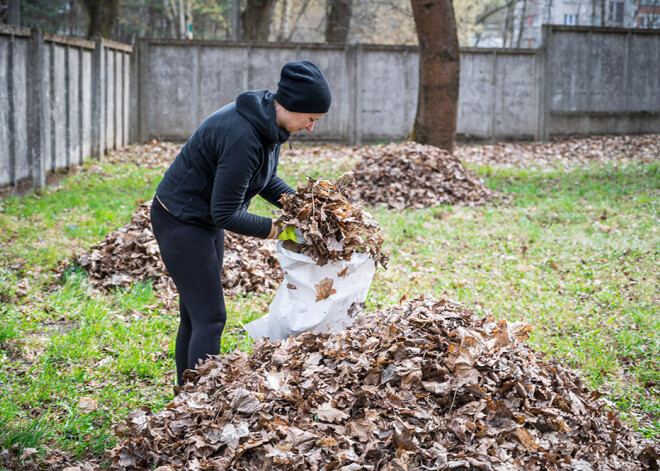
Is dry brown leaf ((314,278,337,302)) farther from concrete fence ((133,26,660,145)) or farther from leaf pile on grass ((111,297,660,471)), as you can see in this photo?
concrete fence ((133,26,660,145))

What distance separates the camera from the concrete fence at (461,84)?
14938 millimetres

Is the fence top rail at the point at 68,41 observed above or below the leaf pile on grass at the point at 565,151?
above

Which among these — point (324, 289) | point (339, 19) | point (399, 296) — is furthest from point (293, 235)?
point (339, 19)

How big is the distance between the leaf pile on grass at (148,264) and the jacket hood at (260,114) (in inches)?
107

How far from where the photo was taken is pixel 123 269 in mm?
5867

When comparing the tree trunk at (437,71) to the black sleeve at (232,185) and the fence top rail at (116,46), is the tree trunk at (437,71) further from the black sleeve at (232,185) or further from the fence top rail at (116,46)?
the black sleeve at (232,185)

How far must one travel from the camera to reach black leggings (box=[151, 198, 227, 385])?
330 centimetres

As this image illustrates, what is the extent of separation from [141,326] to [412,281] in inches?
97.2

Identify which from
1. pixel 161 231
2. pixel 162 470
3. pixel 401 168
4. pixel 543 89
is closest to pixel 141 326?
pixel 161 231

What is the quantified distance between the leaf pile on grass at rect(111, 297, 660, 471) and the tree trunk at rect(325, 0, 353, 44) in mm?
18064

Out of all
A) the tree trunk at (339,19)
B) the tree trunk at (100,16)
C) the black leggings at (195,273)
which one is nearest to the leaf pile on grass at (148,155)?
the tree trunk at (100,16)

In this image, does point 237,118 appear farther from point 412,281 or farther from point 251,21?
point 251,21

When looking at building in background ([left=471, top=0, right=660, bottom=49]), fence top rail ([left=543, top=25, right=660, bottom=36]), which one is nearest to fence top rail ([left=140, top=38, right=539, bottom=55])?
fence top rail ([left=543, top=25, right=660, bottom=36])

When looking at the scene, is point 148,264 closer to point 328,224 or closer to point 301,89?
point 328,224
